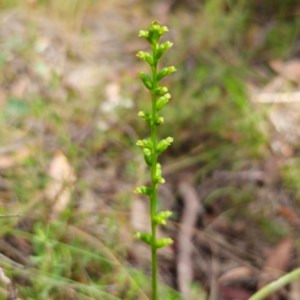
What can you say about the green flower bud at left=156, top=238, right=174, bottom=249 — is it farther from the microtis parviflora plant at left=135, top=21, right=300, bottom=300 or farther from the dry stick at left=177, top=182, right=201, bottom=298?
the dry stick at left=177, top=182, right=201, bottom=298

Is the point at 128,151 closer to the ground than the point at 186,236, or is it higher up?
higher up

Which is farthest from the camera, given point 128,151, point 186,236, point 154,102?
point 128,151

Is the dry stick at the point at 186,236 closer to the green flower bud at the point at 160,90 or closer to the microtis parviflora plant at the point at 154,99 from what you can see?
the microtis parviflora plant at the point at 154,99

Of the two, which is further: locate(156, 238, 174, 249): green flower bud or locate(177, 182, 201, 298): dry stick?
locate(177, 182, 201, 298): dry stick

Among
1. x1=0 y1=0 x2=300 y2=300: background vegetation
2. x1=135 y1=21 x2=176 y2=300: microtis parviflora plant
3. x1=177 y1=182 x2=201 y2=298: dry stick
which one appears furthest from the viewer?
x1=177 y1=182 x2=201 y2=298: dry stick

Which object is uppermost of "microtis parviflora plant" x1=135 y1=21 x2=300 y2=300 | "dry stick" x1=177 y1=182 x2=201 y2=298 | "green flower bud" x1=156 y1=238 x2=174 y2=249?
"microtis parviflora plant" x1=135 y1=21 x2=300 y2=300

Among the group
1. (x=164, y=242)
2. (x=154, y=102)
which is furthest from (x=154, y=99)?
(x=164, y=242)

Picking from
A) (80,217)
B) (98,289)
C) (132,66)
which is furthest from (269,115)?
(98,289)

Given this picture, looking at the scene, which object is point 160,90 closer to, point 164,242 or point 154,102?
point 154,102

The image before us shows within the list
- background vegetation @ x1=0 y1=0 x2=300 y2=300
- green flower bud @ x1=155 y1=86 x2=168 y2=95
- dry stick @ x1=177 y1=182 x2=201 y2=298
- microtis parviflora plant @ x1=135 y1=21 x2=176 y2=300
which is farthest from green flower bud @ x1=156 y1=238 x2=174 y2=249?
dry stick @ x1=177 y1=182 x2=201 y2=298

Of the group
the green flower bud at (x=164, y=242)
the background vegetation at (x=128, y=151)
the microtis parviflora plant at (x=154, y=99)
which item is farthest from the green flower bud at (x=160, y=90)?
the background vegetation at (x=128, y=151)
